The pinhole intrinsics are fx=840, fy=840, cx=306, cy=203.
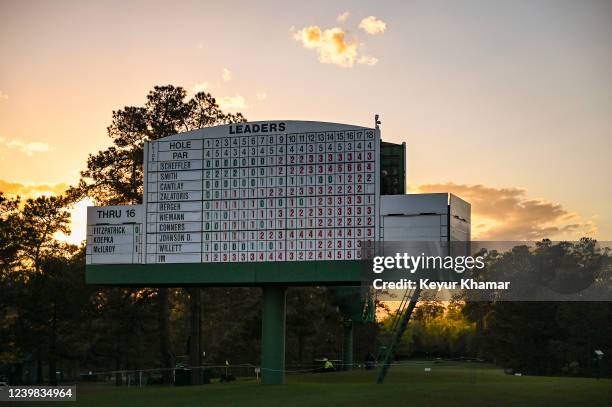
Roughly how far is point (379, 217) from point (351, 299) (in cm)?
2311

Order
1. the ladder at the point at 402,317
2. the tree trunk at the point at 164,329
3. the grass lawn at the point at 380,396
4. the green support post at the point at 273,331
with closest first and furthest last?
the grass lawn at the point at 380,396 < the ladder at the point at 402,317 < the green support post at the point at 273,331 < the tree trunk at the point at 164,329

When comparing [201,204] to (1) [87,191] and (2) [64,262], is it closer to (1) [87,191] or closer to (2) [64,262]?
(1) [87,191]

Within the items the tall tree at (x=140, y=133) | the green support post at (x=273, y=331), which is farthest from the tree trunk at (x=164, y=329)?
the green support post at (x=273, y=331)

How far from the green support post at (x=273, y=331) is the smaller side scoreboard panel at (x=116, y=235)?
19.4 ft

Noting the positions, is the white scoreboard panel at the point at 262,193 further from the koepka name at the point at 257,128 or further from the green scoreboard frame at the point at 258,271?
the green scoreboard frame at the point at 258,271

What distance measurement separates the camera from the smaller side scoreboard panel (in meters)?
36.9

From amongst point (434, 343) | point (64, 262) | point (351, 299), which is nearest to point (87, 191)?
→ point (64, 262)

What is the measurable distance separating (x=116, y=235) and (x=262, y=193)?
22.8 feet

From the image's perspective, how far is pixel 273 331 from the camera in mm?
37531

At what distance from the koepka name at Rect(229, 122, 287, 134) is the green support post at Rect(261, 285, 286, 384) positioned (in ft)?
22.7

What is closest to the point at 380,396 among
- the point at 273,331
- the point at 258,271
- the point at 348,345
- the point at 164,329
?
the point at 258,271

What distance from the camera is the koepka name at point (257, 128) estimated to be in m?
35.9

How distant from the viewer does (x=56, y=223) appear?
2601 inches

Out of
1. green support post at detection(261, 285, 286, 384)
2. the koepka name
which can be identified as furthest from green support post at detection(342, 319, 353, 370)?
the koepka name
